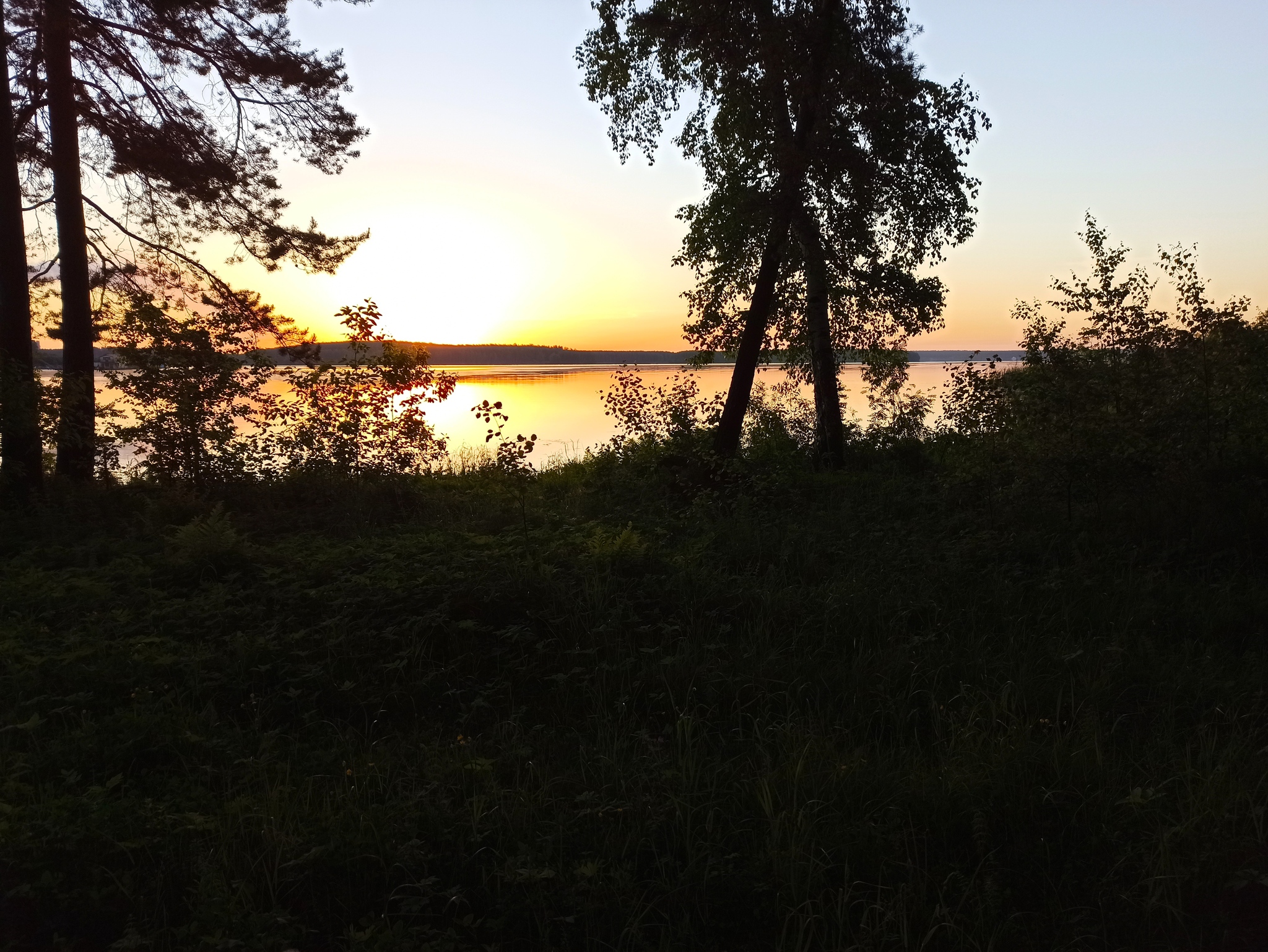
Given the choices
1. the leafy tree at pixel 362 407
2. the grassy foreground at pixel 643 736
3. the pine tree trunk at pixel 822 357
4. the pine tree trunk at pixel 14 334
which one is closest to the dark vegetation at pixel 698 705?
the grassy foreground at pixel 643 736

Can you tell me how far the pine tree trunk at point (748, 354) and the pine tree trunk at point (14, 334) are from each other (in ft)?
30.6

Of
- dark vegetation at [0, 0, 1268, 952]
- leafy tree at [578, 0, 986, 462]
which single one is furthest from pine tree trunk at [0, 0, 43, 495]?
leafy tree at [578, 0, 986, 462]

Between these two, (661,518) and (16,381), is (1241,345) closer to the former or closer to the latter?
(661,518)

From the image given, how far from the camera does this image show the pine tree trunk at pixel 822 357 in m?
13.4

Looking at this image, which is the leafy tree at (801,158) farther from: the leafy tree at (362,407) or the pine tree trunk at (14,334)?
the pine tree trunk at (14,334)

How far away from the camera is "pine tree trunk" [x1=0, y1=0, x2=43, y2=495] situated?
9.50 metres

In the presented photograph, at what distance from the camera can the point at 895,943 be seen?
299 cm

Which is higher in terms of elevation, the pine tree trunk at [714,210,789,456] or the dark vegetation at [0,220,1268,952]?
the pine tree trunk at [714,210,789,456]

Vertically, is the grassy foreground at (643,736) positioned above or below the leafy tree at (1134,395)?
below

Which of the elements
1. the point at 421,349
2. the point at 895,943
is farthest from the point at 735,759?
the point at 421,349

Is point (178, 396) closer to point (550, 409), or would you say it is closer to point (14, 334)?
point (14, 334)

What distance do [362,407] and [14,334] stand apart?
435 cm

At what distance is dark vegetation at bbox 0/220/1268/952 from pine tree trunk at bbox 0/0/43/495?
66cm

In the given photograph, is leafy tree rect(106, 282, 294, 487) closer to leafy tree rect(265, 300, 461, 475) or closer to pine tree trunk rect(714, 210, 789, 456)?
leafy tree rect(265, 300, 461, 475)
